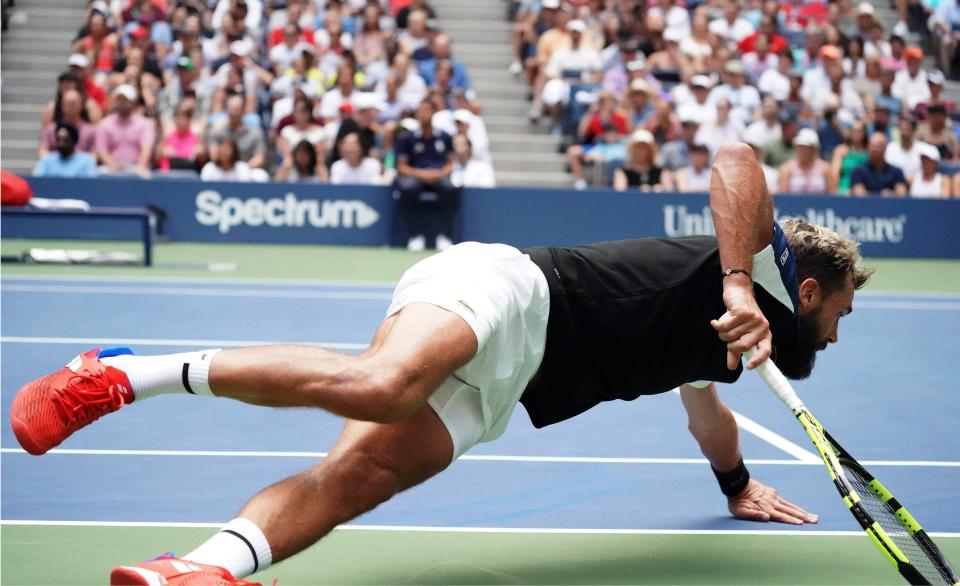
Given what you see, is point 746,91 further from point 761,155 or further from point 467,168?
point 467,168

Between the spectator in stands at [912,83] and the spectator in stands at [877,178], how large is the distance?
2.93 metres

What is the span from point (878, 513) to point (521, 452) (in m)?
2.14

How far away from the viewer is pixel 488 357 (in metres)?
3.83

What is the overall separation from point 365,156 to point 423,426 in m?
12.2

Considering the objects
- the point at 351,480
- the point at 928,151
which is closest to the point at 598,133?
the point at 928,151

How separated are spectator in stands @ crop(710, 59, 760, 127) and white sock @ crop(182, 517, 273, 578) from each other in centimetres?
1479

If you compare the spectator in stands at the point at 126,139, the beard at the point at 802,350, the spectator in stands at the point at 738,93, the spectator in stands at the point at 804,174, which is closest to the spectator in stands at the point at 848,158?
the spectator in stands at the point at 804,174

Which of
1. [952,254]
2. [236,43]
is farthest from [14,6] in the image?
[952,254]

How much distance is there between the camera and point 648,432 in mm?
6367

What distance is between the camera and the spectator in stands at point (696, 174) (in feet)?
51.7

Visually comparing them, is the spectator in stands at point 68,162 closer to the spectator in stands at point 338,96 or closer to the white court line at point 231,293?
the spectator in stands at point 338,96

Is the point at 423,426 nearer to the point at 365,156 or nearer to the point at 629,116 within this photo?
the point at 365,156

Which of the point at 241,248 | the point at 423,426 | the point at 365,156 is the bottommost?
the point at 241,248

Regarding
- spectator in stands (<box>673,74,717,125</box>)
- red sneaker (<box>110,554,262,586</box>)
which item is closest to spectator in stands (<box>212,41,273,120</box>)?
spectator in stands (<box>673,74,717,125</box>)
